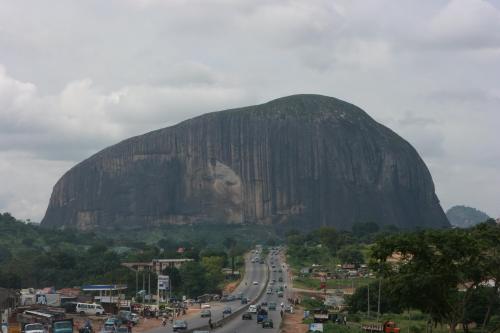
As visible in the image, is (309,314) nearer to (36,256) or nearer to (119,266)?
(119,266)

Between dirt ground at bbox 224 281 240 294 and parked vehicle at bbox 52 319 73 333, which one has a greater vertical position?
dirt ground at bbox 224 281 240 294

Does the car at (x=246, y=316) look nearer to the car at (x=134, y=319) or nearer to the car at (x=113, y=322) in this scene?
the car at (x=134, y=319)

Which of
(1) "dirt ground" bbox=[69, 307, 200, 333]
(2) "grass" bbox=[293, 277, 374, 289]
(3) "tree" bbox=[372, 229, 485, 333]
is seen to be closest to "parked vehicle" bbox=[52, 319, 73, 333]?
(1) "dirt ground" bbox=[69, 307, 200, 333]

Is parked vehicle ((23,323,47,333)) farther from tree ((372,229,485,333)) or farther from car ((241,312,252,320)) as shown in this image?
car ((241,312,252,320))

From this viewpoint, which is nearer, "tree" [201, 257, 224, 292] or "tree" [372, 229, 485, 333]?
"tree" [372, 229, 485, 333]

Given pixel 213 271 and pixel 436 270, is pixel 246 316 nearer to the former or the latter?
pixel 436 270

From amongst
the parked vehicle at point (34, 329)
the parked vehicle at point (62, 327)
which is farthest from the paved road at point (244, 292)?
the parked vehicle at point (62, 327)

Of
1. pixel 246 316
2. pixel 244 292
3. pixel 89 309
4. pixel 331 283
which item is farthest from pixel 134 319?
pixel 331 283
